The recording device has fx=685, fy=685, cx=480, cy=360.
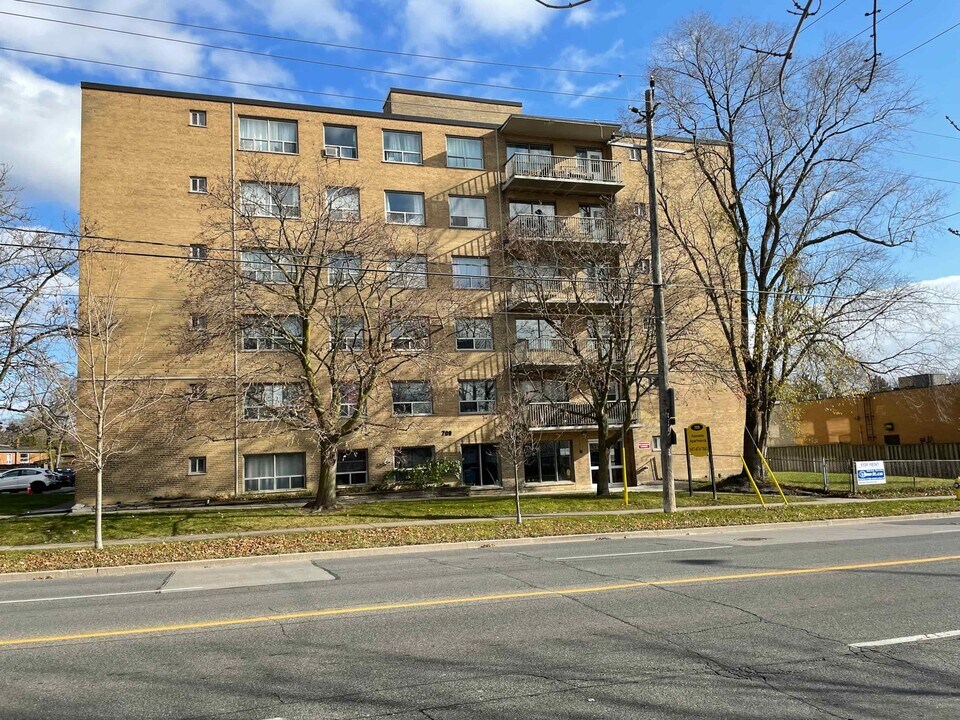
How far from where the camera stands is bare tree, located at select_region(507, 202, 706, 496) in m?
25.1

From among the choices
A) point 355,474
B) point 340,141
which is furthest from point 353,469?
point 340,141

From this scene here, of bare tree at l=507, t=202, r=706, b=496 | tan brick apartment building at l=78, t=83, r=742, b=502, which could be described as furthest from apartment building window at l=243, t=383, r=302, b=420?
bare tree at l=507, t=202, r=706, b=496

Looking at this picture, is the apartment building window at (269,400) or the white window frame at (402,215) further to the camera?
the white window frame at (402,215)

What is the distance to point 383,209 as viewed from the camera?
31.9 m

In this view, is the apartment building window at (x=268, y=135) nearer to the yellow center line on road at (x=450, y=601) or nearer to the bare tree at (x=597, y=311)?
the bare tree at (x=597, y=311)

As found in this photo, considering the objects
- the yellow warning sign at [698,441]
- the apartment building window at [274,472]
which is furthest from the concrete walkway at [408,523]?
the apartment building window at [274,472]

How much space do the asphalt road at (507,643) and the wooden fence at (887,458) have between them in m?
22.9

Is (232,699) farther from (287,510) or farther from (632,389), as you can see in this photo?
(632,389)

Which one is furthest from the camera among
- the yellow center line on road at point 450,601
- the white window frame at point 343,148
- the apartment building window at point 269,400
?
the white window frame at point 343,148

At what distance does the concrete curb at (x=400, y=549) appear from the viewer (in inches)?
500

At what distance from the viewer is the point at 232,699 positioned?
496cm

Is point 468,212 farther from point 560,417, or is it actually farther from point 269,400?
point 269,400

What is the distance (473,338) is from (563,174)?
950 centimetres

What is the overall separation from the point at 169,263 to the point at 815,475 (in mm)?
31937
